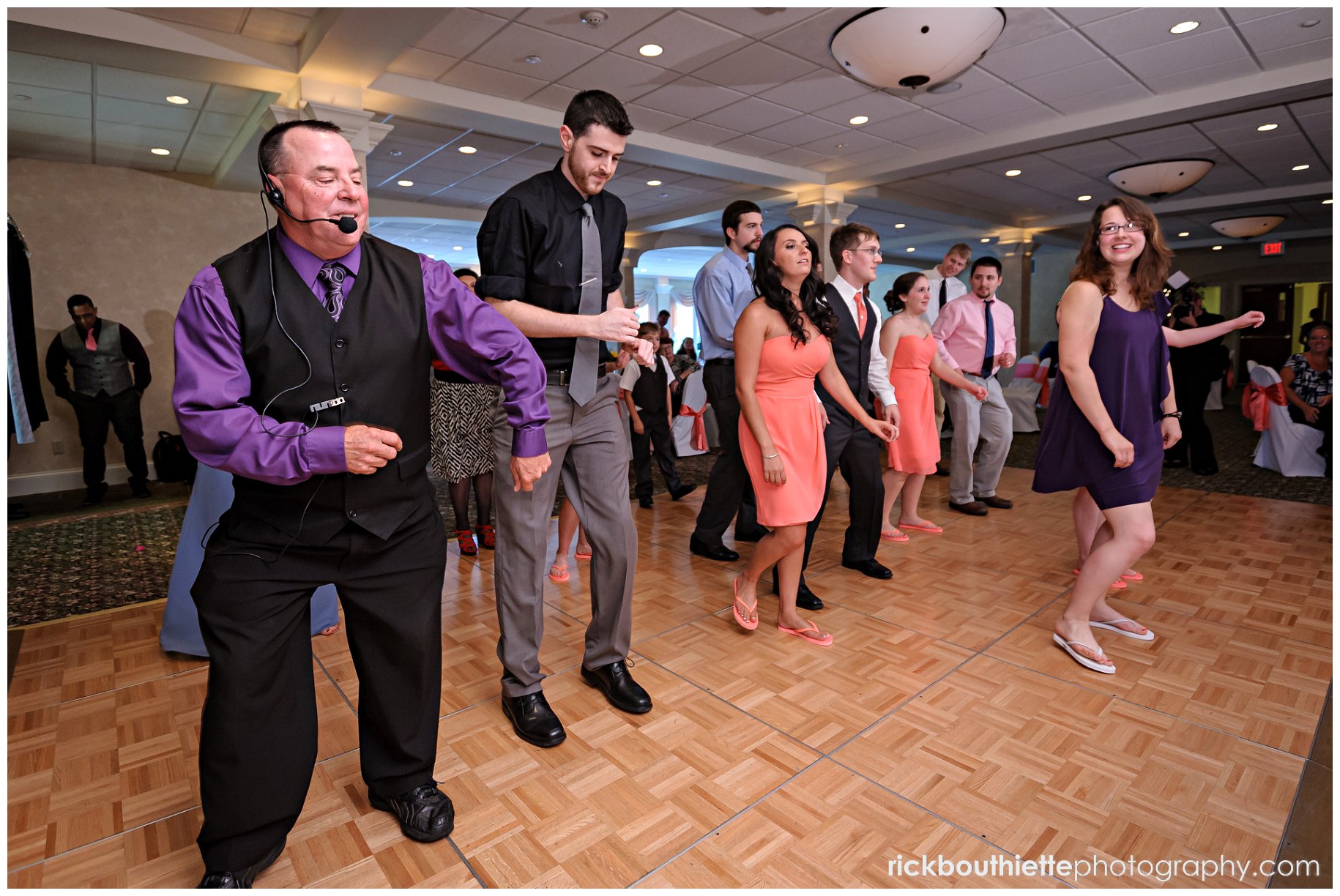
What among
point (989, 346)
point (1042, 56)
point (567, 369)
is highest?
point (1042, 56)

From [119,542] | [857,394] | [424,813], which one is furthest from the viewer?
[119,542]

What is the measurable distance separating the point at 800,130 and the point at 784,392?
18.2ft

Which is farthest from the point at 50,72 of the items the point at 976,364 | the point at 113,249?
the point at 976,364

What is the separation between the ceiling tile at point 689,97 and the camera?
5895 millimetres

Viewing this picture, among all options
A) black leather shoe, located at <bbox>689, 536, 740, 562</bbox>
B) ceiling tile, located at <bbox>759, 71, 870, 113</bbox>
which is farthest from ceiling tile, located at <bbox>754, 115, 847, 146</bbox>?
black leather shoe, located at <bbox>689, 536, 740, 562</bbox>

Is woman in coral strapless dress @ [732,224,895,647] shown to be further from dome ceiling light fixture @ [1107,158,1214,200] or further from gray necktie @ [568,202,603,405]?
dome ceiling light fixture @ [1107,158,1214,200]

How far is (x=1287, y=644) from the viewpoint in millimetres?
2604

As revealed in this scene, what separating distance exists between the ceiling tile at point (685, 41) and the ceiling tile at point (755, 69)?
100 mm

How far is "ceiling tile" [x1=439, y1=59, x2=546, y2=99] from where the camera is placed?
18.1ft

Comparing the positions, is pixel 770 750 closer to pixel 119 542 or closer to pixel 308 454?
pixel 308 454

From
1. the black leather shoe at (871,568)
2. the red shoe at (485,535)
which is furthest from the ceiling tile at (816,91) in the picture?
the red shoe at (485,535)

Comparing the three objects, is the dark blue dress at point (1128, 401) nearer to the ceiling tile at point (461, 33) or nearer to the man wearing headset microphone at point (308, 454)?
the man wearing headset microphone at point (308, 454)

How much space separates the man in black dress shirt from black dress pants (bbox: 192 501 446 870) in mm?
421

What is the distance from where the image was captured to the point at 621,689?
222 cm
